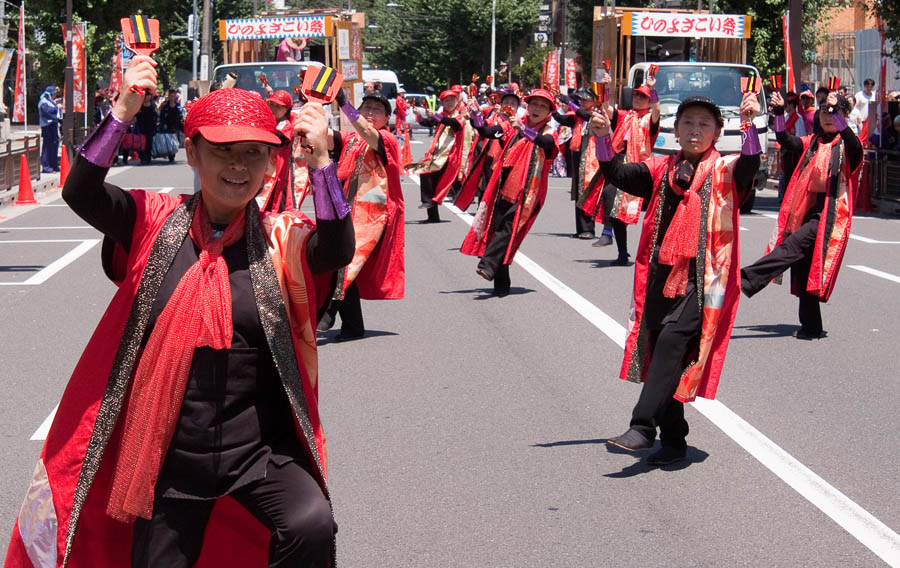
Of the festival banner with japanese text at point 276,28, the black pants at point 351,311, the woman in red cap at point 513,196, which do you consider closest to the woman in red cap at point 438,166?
the woman in red cap at point 513,196

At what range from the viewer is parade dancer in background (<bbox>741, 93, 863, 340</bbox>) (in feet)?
31.6

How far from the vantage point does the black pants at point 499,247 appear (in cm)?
1150

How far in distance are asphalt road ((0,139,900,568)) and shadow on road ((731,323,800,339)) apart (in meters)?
0.04

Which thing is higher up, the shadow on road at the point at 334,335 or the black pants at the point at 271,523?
the black pants at the point at 271,523

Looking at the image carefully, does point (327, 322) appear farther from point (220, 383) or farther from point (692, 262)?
point (220, 383)

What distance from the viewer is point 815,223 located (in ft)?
32.4

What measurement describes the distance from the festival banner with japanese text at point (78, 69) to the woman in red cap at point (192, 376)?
24.2 m

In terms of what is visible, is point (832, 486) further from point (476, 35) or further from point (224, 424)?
point (476, 35)

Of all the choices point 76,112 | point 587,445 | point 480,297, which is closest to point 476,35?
point 76,112

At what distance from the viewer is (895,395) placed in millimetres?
7770

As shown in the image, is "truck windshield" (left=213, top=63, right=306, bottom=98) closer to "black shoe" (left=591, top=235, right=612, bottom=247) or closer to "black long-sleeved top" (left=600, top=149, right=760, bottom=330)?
"black shoe" (left=591, top=235, right=612, bottom=247)

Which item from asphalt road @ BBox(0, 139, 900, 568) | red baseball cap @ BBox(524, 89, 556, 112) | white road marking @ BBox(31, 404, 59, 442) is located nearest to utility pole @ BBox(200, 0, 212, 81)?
asphalt road @ BBox(0, 139, 900, 568)

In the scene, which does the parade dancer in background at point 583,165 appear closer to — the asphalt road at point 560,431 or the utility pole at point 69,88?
the asphalt road at point 560,431

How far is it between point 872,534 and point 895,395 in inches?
108
